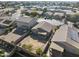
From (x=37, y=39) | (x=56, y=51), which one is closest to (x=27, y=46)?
(x=37, y=39)

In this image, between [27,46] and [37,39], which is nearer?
[27,46]

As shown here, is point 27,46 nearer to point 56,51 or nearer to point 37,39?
point 37,39

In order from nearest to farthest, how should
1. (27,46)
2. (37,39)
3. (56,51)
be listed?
(56,51) → (27,46) → (37,39)

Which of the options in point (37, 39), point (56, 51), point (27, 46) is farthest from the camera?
point (37, 39)

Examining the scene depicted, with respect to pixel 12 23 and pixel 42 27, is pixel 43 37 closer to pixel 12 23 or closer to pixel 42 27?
pixel 42 27

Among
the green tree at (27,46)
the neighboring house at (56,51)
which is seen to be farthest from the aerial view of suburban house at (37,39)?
the neighboring house at (56,51)

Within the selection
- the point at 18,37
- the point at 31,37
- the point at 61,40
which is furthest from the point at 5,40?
the point at 61,40

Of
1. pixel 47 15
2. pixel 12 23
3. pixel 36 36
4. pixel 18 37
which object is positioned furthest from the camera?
pixel 47 15

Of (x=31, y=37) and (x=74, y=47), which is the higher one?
(x=74, y=47)

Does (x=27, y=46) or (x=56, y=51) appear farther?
(x=27, y=46)

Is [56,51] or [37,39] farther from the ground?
[56,51]

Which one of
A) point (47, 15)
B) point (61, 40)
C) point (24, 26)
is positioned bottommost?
point (47, 15)
